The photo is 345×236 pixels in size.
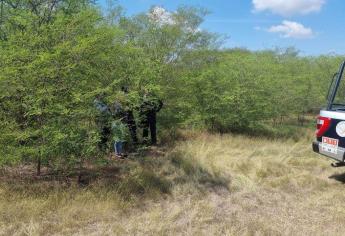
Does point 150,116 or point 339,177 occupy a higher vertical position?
point 150,116

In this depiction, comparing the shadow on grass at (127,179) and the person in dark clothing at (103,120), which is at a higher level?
the person in dark clothing at (103,120)

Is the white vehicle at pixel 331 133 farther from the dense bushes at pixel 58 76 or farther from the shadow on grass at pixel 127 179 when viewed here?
the dense bushes at pixel 58 76

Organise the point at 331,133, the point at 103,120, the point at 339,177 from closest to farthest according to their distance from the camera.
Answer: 1. the point at 103,120
2. the point at 331,133
3. the point at 339,177

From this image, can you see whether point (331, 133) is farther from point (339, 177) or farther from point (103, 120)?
point (103, 120)

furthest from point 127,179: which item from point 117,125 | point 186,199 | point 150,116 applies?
point 150,116

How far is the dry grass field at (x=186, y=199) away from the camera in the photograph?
202 inches

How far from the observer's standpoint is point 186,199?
20.9ft

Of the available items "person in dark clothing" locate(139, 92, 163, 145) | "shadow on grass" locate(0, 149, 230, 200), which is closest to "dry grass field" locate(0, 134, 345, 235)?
"shadow on grass" locate(0, 149, 230, 200)

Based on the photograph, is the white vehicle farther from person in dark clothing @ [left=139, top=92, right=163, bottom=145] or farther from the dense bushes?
person in dark clothing @ [left=139, top=92, right=163, bottom=145]

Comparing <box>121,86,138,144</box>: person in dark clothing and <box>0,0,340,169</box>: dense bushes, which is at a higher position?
<box>0,0,340,169</box>: dense bushes

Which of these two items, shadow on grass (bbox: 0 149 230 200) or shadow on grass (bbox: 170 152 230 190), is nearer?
shadow on grass (bbox: 0 149 230 200)

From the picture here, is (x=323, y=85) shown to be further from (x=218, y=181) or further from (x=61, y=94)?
(x=61, y=94)

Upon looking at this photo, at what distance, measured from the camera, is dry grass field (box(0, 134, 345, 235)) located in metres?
5.14

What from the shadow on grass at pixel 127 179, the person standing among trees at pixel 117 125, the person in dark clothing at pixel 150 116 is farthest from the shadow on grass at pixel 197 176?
the person in dark clothing at pixel 150 116
